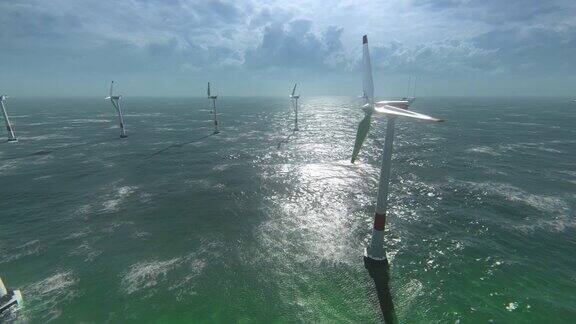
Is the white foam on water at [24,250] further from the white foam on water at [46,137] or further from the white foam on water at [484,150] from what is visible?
the white foam on water at [484,150]

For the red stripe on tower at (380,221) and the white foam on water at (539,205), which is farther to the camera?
the white foam on water at (539,205)

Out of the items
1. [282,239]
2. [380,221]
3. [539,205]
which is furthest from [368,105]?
[539,205]

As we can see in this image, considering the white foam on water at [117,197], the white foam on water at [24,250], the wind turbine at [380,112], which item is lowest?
the white foam on water at [24,250]

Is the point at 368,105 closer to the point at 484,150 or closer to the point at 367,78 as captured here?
the point at 367,78

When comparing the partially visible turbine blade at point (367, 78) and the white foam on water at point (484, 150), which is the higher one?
the partially visible turbine blade at point (367, 78)

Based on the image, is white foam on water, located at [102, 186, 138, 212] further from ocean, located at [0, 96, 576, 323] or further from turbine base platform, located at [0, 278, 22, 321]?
turbine base platform, located at [0, 278, 22, 321]

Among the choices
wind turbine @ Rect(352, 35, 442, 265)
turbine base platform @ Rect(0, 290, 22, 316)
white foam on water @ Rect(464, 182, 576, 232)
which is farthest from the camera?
white foam on water @ Rect(464, 182, 576, 232)

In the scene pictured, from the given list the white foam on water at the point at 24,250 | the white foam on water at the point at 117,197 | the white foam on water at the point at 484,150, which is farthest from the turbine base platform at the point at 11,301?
the white foam on water at the point at 484,150

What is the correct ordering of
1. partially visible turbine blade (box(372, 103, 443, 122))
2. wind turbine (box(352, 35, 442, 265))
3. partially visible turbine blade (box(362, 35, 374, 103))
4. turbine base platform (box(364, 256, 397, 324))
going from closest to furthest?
1. partially visible turbine blade (box(372, 103, 443, 122))
2. wind turbine (box(352, 35, 442, 265))
3. partially visible turbine blade (box(362, 35, 374, 103))
4. turbine base platform (box(364, 256, 397, 324))

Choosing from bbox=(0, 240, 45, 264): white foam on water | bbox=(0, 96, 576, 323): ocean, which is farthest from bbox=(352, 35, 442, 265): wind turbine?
bbox=(0, 240, 45, 264): white foam on water
